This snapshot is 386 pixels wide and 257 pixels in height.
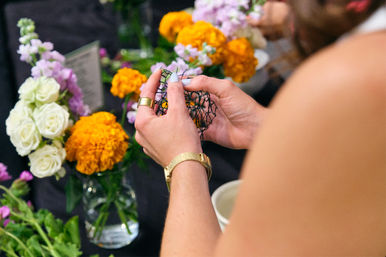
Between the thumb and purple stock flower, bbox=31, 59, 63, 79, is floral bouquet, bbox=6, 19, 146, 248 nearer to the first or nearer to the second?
purple stock flower, bbox=31, 59, 63, 79

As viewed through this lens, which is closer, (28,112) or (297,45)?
(297,45)

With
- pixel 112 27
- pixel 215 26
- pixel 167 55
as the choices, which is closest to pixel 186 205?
pixel 215 26

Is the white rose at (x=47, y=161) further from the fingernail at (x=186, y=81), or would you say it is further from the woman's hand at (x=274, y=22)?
the woman's hand at (x=274, y=22)

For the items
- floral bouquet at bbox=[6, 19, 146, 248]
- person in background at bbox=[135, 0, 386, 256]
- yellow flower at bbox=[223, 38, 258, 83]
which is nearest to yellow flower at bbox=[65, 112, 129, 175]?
floral bouquet at bbox=[6, 19, 146, 248]

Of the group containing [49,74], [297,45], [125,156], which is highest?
[297,45]

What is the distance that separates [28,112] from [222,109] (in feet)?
1.11

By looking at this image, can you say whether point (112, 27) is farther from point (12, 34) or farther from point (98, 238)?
point (98, 238)

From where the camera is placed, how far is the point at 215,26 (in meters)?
0.99

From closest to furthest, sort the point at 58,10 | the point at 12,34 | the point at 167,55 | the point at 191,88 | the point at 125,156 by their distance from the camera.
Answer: the point at 191,88 → the point at 125,156 → the point at 167,55 → the point at 12,34 → the point at 58,10

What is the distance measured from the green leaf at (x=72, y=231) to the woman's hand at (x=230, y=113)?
0.92ft

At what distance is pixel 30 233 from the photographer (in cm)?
77

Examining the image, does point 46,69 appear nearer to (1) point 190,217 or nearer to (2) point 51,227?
(2) point 51,227

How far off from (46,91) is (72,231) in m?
0.25

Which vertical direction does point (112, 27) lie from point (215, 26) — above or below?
below
